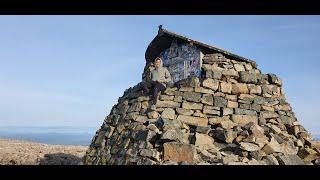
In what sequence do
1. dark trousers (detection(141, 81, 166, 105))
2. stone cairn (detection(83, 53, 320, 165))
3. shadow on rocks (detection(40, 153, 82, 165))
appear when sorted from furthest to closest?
shadow on rocks (detection(40, 153, 82, 165)), dark trousers (detection(141, 81, 166, 105)), stone cairn (detection(83, 53, 320, 165))

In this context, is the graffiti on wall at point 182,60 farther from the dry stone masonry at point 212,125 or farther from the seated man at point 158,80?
the seated man at point 158,80

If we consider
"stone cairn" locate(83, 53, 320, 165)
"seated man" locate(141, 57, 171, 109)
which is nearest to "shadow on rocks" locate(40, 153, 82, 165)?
"stone cairn" locate(83, 53, 320, 165)

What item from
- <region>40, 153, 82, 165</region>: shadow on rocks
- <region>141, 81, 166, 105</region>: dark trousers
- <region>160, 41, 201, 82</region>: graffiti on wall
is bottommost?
<region>40, 153, 82, 165</region>: shadow on rocks

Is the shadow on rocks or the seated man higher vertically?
the seated man

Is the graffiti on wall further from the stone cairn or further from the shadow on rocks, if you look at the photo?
the shadow on rocks

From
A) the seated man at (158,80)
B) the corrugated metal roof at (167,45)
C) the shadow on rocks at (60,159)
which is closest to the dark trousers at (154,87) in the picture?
the seated man at (158,80)

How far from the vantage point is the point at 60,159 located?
711 inches

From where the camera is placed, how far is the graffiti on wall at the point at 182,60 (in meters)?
13.4

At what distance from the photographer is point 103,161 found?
11.9 meters

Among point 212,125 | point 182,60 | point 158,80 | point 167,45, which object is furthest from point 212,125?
point 167,45

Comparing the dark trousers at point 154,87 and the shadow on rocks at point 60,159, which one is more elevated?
the dark trousers at point 154,87

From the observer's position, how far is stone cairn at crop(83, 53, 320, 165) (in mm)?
9672

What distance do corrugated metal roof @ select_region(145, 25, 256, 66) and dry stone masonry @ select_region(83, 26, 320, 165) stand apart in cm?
16
